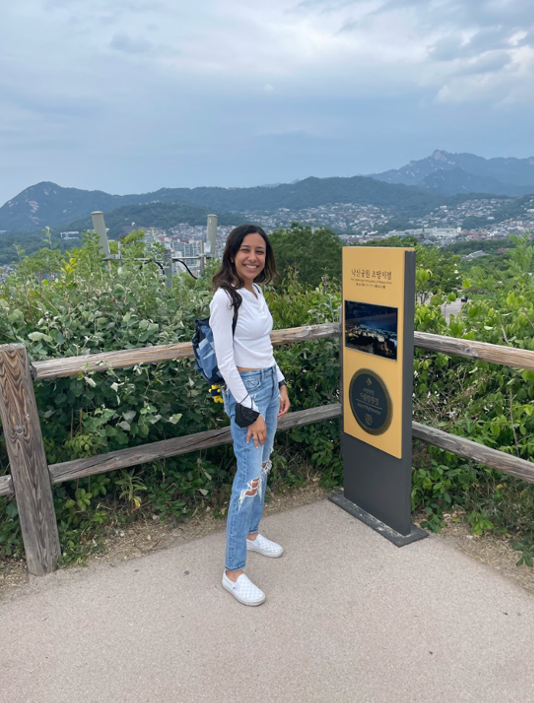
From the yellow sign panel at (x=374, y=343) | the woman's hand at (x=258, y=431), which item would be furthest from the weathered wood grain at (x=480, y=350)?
the woman's hand at (x=258, y=431)

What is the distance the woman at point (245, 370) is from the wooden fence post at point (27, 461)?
102 centimetres

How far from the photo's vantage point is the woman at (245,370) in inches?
94.1

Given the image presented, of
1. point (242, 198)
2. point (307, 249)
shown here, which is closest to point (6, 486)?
point (307, 249)

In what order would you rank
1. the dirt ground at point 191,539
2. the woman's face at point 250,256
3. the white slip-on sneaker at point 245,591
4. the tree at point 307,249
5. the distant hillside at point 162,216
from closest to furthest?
the woman's face at point 250,256
the white slip-on sneaker at point 245,591
the dirt ground at point 191,539
the tree at point 307,249
the distant hillside at point 162,216

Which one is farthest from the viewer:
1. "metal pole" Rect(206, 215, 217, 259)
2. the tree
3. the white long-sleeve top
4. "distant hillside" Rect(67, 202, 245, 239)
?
"distant hillside" Rect(67, 202, 245, 239)

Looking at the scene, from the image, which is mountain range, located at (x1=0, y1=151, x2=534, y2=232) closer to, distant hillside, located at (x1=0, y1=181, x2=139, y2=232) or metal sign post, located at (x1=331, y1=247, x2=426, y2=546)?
distant hillside, located at (x1=0, y1=181, x2=139, y2=232)

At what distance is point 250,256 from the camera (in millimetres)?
2492

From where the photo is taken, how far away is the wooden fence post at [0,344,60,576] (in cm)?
264

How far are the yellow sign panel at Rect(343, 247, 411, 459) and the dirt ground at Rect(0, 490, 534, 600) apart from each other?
2.26 feet

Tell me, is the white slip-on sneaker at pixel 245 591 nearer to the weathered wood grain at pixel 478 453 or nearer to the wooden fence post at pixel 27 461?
the wooden fence post at pixel 27 461

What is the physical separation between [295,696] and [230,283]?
174 centimetres

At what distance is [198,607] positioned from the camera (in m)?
2.61

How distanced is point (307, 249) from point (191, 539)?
157ft

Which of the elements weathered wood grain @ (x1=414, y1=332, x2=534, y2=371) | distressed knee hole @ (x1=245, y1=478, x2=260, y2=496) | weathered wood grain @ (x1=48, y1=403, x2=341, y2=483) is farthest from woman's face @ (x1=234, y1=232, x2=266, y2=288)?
weathered wood grain @ (x1=414, y1=332, x2=534, y2=371)
